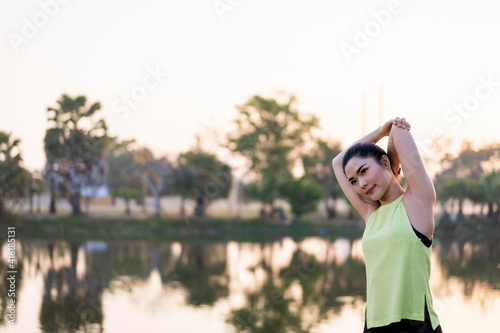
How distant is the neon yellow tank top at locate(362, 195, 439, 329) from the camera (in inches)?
62.5

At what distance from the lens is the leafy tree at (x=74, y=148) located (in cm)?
2756

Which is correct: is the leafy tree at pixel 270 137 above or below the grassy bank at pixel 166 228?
above

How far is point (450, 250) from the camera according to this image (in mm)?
20312

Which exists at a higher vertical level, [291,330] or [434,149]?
[434,149]

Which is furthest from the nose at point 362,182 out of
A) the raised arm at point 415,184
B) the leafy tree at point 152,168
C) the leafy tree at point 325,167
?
the leafy tree at point 325,167

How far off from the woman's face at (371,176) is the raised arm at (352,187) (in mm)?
69

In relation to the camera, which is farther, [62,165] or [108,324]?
[62,165]

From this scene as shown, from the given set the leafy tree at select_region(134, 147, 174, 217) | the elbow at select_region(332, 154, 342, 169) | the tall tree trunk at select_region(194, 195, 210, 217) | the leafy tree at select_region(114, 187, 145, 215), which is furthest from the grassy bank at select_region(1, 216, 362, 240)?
the elbow at select_region(332, 154, 342, 169)

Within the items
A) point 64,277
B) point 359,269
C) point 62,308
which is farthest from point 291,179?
point 62,308

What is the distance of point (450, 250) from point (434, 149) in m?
20.7

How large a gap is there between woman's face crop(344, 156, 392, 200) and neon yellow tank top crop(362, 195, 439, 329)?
0.17ft

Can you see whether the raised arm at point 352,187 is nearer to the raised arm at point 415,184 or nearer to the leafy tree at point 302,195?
the raised arm at point 415,184

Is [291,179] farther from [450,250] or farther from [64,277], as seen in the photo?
[64,277]

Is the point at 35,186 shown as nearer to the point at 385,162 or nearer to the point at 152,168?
the point at 152,168
